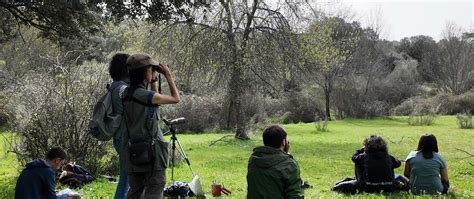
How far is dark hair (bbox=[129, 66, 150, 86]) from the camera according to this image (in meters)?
4.41

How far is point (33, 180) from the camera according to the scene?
516cm

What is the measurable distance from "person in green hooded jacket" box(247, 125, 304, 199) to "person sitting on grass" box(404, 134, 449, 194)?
3476 millimetres

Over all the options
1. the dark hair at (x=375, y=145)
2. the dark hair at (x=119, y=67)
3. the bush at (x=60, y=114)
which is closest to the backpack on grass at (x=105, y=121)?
the dark hair at (x=119, y=67)

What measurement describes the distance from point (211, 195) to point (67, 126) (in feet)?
10.6

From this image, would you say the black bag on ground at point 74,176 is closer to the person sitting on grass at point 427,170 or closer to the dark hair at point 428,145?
the person sitting on grass at point 427,170

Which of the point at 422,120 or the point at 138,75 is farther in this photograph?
the point at 422,120

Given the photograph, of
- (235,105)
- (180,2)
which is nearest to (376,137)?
(180,2)

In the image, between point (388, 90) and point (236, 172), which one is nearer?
point (236, 172)

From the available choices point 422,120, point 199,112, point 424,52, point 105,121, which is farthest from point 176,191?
point 424,52

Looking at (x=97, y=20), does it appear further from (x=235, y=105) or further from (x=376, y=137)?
(x=235, y=105)

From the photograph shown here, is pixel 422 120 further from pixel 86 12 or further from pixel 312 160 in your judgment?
pixel 86 12

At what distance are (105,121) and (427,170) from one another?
15.0ft

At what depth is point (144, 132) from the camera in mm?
4426

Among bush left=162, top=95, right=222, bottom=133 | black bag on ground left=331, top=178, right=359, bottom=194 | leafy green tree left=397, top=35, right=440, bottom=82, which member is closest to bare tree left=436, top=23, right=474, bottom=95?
leafy green tree left=397, top=35, right=440, bottom=82
